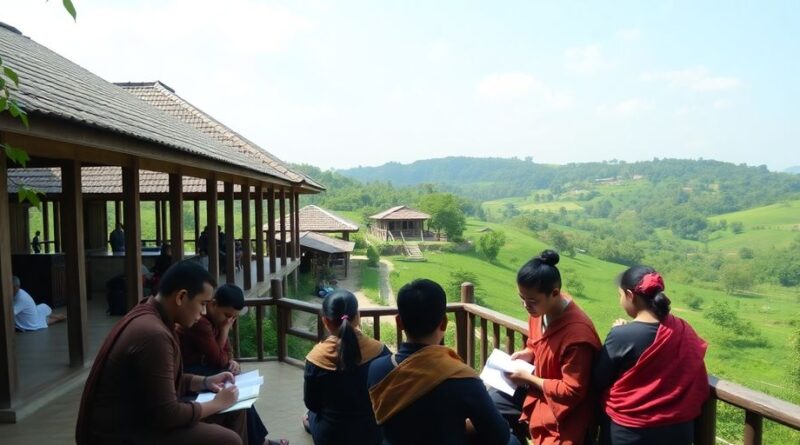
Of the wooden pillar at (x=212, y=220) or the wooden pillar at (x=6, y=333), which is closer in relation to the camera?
the wooden pillar at (x=6, y=333)

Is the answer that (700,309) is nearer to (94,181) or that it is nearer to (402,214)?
(402,214)

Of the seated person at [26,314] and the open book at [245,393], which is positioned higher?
the open book at [245,393]

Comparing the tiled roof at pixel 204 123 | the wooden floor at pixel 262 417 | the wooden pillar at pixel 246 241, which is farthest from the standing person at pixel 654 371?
the tiled roof at pixel 204 123

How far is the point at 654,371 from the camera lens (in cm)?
222

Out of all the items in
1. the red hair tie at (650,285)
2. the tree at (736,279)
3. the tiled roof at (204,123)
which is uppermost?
the tiled roof at (204,123)

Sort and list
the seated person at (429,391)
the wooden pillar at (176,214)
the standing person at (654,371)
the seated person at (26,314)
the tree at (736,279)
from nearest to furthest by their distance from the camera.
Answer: the seated person at (429,391) → the standing person at (654,371) → the seated person at (26,314) → the wooden pillar at (176,214) → the tree at (736,279)

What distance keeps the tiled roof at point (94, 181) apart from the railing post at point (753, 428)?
1034cm

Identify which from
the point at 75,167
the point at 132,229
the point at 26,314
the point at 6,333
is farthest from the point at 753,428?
the point at 26,314

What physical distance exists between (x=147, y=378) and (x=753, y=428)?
2.29 metres

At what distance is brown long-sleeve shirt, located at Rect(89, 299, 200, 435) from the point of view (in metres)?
2.04

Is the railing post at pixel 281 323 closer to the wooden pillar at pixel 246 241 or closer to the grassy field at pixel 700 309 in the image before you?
the wooden pillar at pixel 246 241

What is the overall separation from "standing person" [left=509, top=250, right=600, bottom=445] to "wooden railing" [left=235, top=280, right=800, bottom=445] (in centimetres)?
48

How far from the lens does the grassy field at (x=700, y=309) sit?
37188mm

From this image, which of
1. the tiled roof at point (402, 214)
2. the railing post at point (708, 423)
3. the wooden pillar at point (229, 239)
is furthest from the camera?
the tiled roof at point (402, 214)
